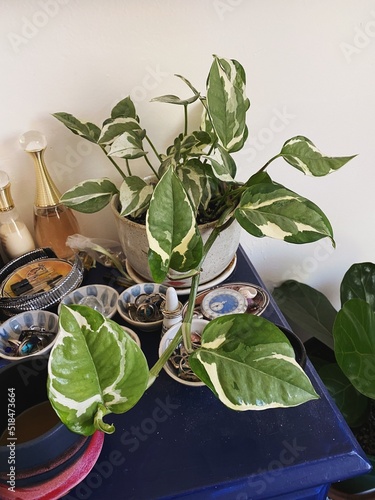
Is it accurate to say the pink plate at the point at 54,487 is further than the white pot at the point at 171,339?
No

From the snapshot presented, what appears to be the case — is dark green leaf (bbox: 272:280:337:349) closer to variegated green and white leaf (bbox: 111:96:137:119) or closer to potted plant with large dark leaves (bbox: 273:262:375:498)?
potted plant with large dark leaves (bbox: 273:262:375:498)

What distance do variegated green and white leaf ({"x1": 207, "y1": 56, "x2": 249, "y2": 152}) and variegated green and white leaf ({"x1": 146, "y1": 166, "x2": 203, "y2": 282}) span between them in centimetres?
15

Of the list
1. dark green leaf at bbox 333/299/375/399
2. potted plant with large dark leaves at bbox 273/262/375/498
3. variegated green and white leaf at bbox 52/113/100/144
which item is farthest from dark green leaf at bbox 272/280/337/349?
Answer: variegated green and white leaf at bbox 52/113/100/144

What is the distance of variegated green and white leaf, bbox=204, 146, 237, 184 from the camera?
0.55 m

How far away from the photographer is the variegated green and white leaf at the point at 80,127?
684 mm

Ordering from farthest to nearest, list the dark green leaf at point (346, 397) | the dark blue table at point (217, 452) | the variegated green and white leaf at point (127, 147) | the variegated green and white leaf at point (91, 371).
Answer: the dark green leaf at point (346, 397) → the variegated green and white leaf at point (127, 147) → the dark blue table at point (217, 452) → the variegated green and white leaf at point (91, 371)

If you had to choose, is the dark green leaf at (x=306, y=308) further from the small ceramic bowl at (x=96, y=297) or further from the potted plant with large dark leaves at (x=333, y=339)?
the small ceramic bowl at (x=96, y=297)

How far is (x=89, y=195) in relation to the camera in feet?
2.29

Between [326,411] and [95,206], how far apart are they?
468 millimetres

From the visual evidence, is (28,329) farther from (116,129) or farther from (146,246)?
(116,129)

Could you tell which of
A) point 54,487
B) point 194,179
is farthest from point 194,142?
→ point 54,487

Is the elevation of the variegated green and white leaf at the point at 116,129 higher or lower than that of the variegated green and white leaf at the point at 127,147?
higher

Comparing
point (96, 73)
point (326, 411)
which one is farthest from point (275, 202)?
point (96, 73)

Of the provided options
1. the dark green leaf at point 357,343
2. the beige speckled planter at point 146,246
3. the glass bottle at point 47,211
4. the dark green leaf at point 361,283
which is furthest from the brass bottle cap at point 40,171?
the dark green leaf at point 361,283
